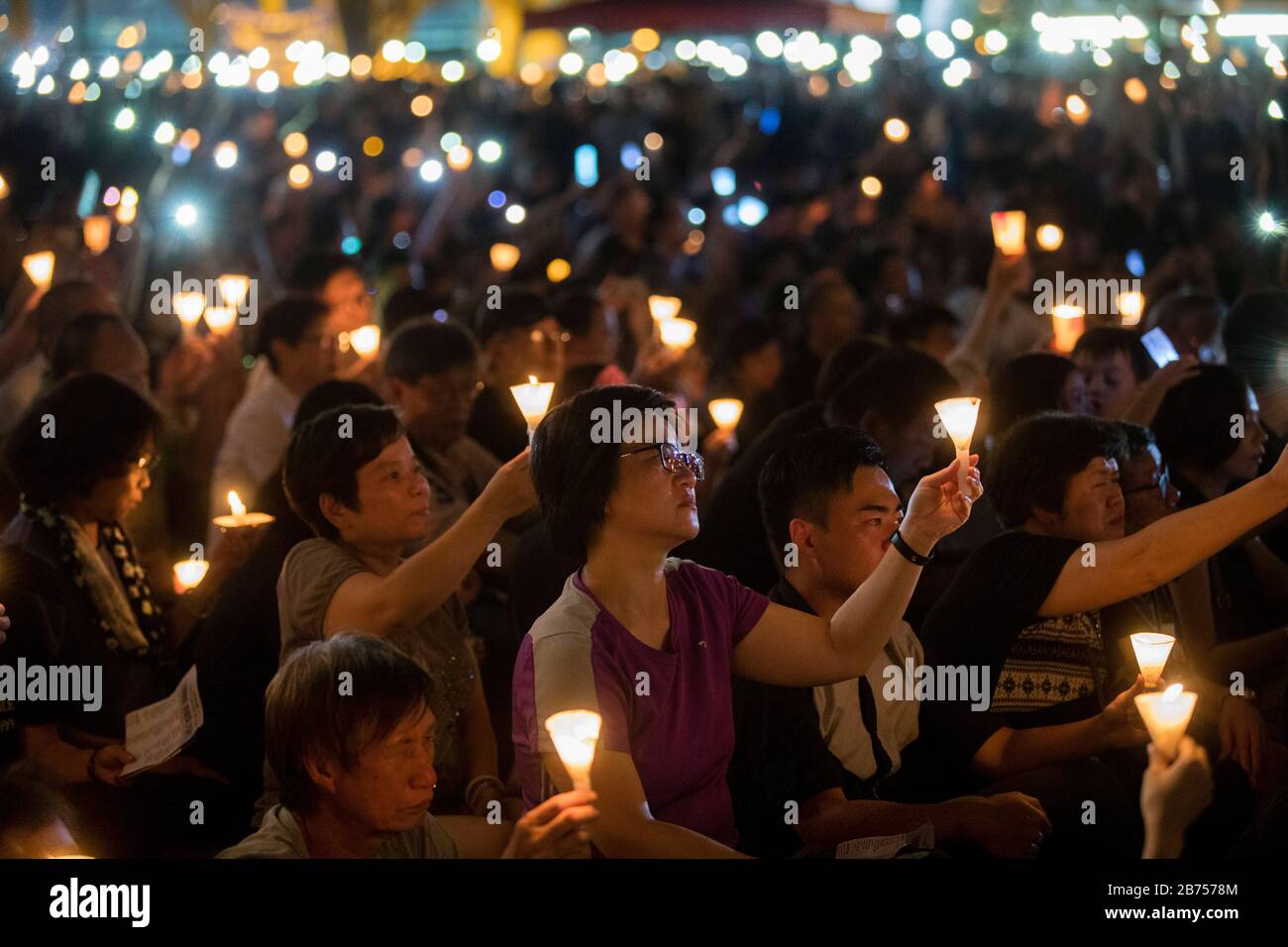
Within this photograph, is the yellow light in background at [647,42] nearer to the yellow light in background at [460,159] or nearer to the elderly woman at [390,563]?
the yellow light in background at [460,159]

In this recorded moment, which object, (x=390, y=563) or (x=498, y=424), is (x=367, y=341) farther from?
(x=390, y=563)

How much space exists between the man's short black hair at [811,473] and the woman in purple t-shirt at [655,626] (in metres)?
0.33

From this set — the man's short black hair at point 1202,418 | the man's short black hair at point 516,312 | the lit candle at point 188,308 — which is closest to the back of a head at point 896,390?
the man's short black hair at point 1202,418

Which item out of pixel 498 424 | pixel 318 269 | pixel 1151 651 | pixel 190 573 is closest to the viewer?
pixel 1151 651

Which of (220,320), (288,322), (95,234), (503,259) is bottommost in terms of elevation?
(288,322)

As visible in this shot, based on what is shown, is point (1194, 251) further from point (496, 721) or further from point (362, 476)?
point (362, 476)

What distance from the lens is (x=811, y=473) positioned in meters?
3.21

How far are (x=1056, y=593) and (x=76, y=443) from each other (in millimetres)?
2189

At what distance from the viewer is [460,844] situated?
280cm

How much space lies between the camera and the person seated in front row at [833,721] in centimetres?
303

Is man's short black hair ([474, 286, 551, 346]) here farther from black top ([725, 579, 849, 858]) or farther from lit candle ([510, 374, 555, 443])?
black top ([725, 579, 849, 858])

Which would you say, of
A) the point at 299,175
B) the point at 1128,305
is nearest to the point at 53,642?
the point at 1128,305
